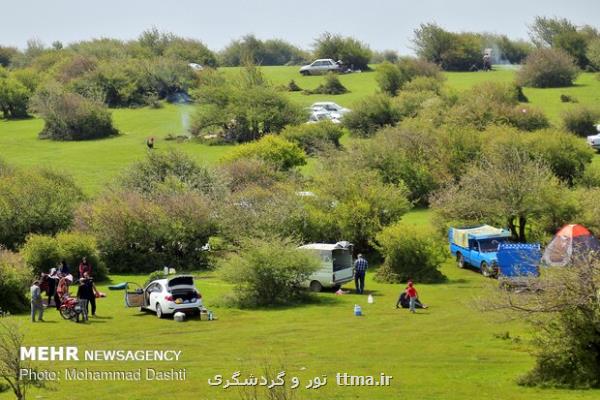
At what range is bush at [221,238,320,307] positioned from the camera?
112 feet

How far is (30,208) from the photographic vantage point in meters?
45.4

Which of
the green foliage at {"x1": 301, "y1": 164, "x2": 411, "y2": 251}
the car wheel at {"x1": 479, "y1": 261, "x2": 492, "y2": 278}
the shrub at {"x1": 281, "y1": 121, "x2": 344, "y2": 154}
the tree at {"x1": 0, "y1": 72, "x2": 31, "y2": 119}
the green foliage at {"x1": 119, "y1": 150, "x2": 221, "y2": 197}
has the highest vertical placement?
the tree at {"x1": 0, "y1": 72, "x2": 31, "y2": 119}

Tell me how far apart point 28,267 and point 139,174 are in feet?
58.9

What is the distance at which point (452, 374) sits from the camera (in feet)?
76.5

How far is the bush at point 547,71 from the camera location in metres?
94.2

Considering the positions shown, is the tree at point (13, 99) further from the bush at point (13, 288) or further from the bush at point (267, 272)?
the bush at point (267, 272)

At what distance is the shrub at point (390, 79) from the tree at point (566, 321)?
71.9 m

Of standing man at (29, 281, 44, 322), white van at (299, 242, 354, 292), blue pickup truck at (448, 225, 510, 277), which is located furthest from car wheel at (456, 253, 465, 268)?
standing man at (29, 281, 44, 322)

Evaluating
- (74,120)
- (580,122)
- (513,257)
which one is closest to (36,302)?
(513,257)

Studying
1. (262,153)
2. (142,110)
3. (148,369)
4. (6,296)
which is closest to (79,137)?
(142,110)

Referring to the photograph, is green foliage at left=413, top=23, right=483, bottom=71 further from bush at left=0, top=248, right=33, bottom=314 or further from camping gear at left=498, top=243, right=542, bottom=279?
bush at left=0, top=248, right=33, bottom=314

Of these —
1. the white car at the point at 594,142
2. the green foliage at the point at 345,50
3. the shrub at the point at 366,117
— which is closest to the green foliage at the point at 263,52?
the green foliage at the point at 345,50

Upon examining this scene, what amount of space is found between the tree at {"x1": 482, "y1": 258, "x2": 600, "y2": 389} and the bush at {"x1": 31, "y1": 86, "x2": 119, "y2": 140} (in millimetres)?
61505

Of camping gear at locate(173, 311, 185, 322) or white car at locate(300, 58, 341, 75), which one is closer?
camping gear at locate(173, 311, 185, 322)
